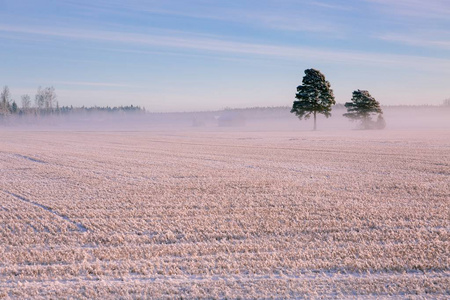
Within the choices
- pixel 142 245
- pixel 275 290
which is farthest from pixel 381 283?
pixel 142 245

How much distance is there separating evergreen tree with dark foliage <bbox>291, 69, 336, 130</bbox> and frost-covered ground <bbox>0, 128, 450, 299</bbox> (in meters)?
50.8

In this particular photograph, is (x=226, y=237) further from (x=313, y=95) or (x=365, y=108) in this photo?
(x=365, y=108)

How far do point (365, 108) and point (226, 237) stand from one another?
67.4 metres

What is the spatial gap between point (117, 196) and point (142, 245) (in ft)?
16.7

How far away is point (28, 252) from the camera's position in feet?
25.0

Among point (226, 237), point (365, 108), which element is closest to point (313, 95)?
point (365, 108)

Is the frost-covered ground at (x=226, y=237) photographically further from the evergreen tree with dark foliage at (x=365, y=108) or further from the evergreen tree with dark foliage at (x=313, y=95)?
the evergreen tree with dark foliage at (x=365, y=108)

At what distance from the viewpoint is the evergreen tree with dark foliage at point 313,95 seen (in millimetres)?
66062

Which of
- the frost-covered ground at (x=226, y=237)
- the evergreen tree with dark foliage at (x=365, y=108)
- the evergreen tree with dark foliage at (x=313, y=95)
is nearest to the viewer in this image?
the frost-covered ground at (x=226, y=237)

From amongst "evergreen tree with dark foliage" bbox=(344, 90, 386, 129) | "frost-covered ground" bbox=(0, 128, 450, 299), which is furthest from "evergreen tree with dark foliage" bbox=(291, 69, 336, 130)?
"frost-covered ground" bbox=(0, 128, 450, 299)

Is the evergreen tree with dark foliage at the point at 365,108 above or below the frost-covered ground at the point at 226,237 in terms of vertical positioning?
above

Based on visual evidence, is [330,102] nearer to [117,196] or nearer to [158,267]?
[117,196]

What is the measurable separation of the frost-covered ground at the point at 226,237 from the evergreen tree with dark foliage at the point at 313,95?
5079 centimetres

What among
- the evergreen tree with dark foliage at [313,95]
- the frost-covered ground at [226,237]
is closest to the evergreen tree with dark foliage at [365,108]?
the evergreen tree with dark foliage at [313,95]
